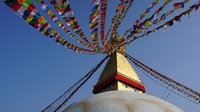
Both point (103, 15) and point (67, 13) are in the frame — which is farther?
point (103, 15)

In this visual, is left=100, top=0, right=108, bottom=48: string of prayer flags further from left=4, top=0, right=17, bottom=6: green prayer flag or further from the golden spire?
left=4, top=0, right=17, bottom=6: green prayer flag

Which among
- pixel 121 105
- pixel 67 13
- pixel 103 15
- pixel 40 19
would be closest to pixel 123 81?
pixel 103 15

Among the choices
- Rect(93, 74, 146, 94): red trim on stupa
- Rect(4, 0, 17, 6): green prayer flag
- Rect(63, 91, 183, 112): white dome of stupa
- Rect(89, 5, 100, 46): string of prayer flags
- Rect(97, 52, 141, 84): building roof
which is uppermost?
Rect(4, 0, 17, 6): green prayer flag

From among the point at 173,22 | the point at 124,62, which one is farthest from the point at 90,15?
the point at 124,62

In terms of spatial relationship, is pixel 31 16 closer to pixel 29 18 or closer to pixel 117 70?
pixel 29 18

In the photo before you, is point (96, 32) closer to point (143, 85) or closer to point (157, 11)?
point (157, 11)

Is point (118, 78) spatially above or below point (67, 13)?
below

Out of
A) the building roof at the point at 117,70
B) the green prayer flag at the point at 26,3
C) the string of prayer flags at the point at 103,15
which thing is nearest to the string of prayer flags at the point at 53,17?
the green prayer flag at the point at 26,3

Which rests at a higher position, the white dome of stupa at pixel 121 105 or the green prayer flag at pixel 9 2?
the green prayer flag at pixel 9 2

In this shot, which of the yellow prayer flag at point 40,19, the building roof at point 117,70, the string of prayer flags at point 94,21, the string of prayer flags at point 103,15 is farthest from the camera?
the building roof at point 117,70

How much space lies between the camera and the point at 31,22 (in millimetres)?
6559

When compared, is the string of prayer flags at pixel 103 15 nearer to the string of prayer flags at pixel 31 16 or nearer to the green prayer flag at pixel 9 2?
the string of prayer flags at pixel 31 16

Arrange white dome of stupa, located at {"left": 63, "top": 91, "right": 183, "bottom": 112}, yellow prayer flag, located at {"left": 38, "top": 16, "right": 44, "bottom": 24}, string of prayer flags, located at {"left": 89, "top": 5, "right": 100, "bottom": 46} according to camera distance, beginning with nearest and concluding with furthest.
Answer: white dome of stupa, located at {"left": 63, "top": 91, "right": 183, "bottom": 112}, yellow prayer flag, located at {"left": 38, "top": 16, "right": 44, "bottom": 24}, string of prayer flags, located at {"left": 89, "top": 5, "right": 100, "bottom": 46}

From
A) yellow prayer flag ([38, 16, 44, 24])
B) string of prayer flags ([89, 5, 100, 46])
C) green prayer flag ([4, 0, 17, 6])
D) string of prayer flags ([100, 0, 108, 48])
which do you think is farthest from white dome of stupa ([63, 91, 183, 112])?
string of prayer flags ([100, 0, 108, 48])
